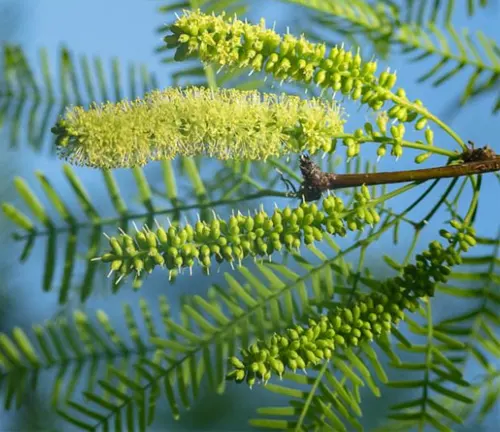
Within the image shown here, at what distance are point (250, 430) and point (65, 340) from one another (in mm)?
551

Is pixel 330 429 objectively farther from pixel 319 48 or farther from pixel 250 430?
pixel 250 430

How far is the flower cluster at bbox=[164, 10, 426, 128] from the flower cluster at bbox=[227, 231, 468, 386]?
109 millimetres

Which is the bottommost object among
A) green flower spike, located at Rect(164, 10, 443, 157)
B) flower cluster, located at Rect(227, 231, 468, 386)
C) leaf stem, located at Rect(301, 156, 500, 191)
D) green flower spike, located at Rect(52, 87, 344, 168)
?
flower cluster, located at Rect(227, 231, 468, 386)

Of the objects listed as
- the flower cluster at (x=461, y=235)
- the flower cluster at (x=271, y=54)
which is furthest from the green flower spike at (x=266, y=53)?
the flower cluster at (x=461, y=235)

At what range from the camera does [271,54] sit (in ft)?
1.30

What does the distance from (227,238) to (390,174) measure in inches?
4.5

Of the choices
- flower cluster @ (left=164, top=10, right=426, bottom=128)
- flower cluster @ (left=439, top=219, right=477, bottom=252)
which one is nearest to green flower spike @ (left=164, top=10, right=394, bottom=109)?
flower cluster @ (left=164, top=10, right=426, bottom=128)

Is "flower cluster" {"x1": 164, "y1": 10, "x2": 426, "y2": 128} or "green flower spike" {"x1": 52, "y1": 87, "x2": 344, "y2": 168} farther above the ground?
"flower cluster" {"x1": 164, "y1": 10, "x2": 426, "y2": 128}

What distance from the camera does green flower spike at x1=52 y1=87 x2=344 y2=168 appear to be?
40 cm

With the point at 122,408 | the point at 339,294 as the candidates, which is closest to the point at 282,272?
the point at 339,294

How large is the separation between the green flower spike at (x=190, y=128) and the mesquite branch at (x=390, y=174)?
Result: 0.04m

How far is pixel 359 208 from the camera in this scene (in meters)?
0.41

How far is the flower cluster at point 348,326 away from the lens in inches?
15.2

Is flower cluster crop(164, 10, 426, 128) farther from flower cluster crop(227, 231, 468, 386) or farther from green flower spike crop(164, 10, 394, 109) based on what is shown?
flower cluster crop(227, 231, 468, 386)
